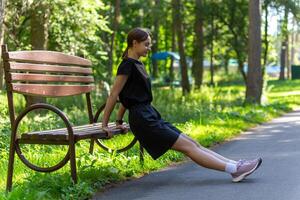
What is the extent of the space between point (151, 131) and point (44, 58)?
1.64 m

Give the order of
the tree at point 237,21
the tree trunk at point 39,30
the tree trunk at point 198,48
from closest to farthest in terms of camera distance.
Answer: the tree trunk at point 39,30 < the tree at point 237,21 < the tree trunk at point 198,48

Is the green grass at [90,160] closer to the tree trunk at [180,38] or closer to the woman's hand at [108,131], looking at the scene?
the woman's hand at [108,131]

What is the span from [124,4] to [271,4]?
26580 mm

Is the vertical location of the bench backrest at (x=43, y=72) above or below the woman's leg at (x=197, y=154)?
above

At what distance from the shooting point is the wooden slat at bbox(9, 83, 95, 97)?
274 inches

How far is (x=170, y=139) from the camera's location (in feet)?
23.2

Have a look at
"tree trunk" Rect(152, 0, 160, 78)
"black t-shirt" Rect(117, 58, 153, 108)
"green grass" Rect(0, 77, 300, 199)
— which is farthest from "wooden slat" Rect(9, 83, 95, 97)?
"tree trunk" Rect(152, 0, 160, 78)

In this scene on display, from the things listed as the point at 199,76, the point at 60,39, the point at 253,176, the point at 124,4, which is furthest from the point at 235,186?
the point at 124,4

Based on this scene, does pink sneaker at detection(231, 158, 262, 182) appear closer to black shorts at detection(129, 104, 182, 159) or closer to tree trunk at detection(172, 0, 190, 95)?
black shorts at detection(129, 104, 182, 159)

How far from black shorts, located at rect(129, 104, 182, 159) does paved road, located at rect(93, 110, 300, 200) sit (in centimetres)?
43

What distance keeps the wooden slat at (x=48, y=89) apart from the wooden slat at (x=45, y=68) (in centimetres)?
18

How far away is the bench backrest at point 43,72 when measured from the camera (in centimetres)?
694

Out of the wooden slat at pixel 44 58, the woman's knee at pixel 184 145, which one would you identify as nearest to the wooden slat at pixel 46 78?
the wooden slat at pixel 44 58

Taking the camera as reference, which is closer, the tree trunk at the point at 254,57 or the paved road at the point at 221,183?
the paved road at the point at 221,183
